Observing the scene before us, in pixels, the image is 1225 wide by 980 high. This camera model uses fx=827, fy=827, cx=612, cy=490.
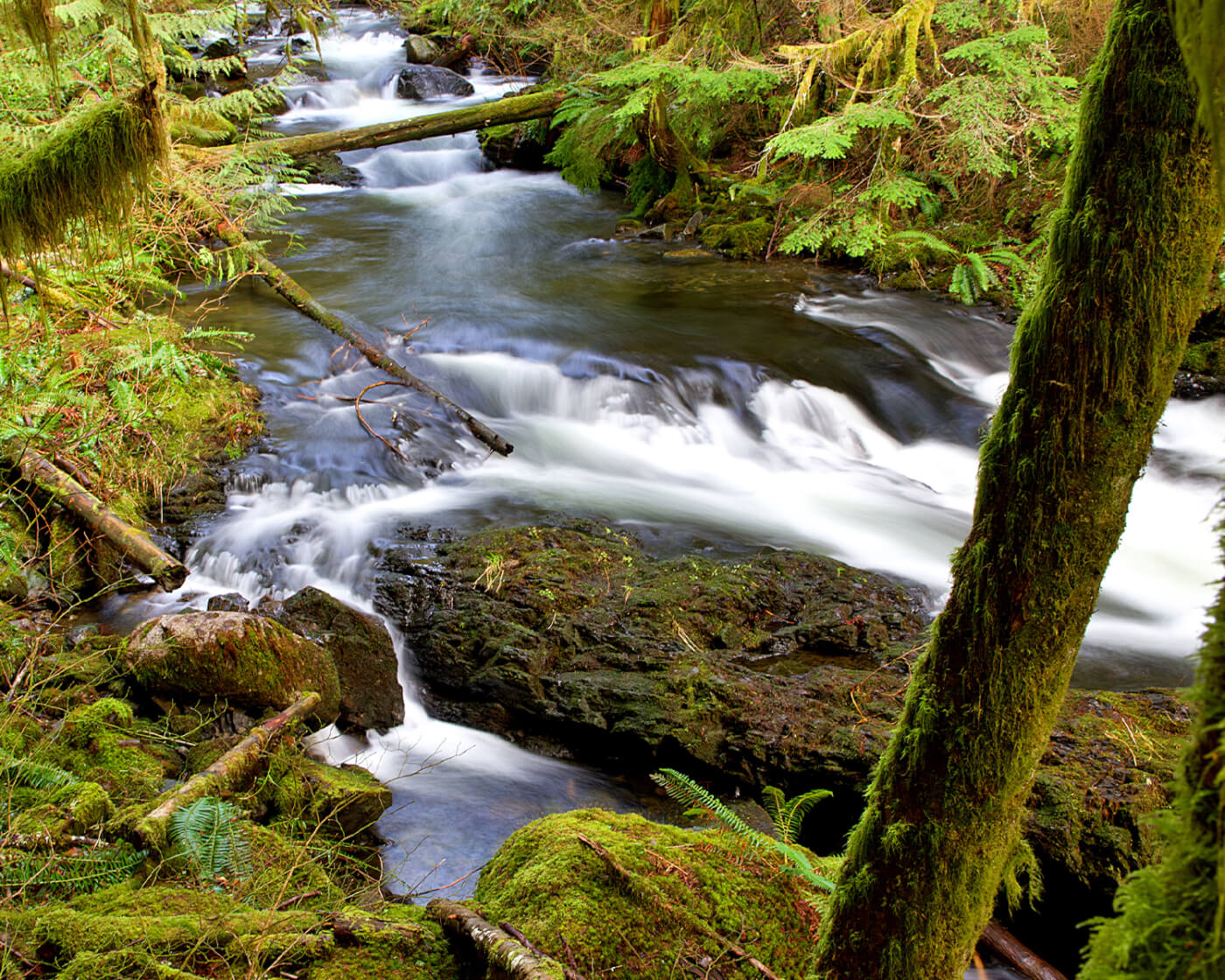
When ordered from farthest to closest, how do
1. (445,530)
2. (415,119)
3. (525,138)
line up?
(525,138) < (415,119) < (445,530)

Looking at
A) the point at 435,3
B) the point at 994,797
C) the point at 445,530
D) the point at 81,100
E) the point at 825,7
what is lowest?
the point at 445,530

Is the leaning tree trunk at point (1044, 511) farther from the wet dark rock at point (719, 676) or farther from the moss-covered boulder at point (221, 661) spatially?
the moss-covered boulder at point (221, 661)

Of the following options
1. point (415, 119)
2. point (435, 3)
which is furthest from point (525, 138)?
point (415, 119)

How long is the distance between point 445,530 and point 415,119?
8152mm

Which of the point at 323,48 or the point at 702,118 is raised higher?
the point at 323,48

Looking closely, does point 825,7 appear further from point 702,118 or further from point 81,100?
point 81,100

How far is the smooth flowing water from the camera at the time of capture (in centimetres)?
554

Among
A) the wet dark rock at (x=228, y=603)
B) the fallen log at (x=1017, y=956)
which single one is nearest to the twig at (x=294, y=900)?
the fallen log at (x=1017, y=956)

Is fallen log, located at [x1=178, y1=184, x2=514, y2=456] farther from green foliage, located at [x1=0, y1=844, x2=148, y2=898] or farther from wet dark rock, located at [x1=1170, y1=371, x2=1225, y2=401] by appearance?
wet dark rock, located at [x1=1170, y1=371, x2=1225, y2=401]

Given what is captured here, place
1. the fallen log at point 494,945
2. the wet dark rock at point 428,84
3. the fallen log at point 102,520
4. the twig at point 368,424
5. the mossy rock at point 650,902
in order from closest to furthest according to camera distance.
Result: the fallen log at point 494,945
the mossy rock at point 650,902
the fallen log at point 102,520
the twig at point 368,424
the wet dark rock at point 428,84

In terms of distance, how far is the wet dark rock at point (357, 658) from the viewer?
4.81 m

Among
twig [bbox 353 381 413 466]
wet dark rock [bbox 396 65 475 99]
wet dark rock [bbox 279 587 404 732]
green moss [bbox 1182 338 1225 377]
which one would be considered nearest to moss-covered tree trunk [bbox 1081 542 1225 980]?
wet dark rock [bbox 279 587 404 732]

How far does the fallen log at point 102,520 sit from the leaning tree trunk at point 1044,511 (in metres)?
5.02

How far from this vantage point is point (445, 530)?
6.69m
